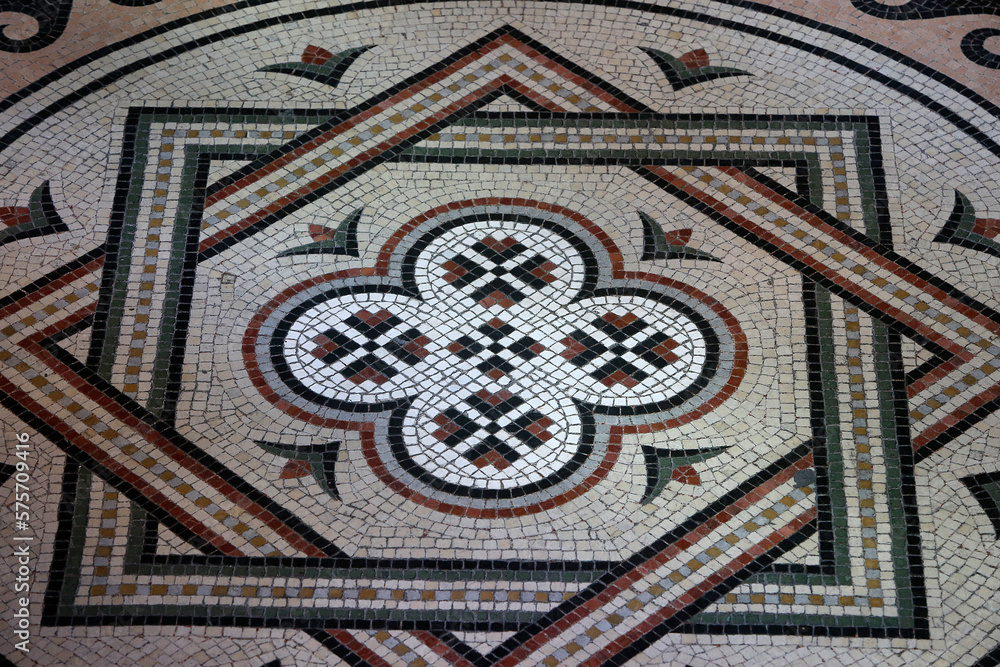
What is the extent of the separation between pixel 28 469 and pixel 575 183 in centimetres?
141

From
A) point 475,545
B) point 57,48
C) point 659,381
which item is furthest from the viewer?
point 57,48

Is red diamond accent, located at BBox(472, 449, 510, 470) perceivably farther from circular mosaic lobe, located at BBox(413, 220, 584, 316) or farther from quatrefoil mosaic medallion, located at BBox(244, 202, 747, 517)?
circular mosaic lobe, located at BBox(413, 220, 584, 316)

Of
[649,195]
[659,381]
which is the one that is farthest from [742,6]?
[659,381]

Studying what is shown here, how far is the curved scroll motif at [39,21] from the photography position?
307 centimetres

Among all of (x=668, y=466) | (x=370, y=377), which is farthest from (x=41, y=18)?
(x=668, y=466)

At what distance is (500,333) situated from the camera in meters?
2.59

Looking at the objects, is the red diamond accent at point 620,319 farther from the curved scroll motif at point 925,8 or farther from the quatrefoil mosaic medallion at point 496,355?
the curved scroll motif at point 925,8

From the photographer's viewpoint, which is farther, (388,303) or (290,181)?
(290,181)

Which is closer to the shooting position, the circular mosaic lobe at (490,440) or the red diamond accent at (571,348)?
the circular mosaic lobe at (490,440)

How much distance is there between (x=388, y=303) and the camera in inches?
104

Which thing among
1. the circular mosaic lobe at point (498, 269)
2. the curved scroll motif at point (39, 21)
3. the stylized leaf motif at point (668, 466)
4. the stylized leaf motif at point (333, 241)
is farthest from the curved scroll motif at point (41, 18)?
the stylized leaf motif at point (668, 466)

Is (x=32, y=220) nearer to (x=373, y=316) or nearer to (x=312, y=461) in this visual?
(x=373, y=316)

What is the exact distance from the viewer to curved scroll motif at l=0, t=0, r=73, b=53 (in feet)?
10.1

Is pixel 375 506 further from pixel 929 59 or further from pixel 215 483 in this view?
pixel 929 59
